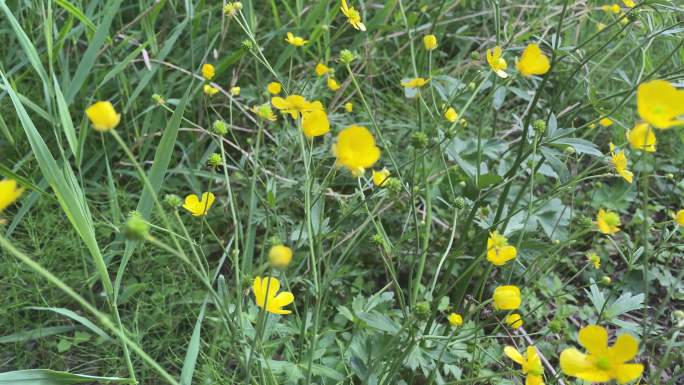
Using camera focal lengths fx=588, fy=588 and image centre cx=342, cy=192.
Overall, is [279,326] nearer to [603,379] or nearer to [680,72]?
[603,379]

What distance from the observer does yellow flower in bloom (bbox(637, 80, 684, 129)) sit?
77 cm

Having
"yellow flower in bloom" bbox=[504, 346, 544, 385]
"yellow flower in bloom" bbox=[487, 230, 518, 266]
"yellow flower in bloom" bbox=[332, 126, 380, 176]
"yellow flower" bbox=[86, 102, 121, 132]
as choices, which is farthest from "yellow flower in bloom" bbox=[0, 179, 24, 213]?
"yellow flower in bloom" bbox=[504, 346, 544, 385]

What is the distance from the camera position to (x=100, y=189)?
64.2 inches

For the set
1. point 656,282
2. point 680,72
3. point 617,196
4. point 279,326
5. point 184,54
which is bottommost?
point 656,282

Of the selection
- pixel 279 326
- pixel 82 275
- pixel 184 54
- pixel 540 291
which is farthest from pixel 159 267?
Result: pixel 540 291

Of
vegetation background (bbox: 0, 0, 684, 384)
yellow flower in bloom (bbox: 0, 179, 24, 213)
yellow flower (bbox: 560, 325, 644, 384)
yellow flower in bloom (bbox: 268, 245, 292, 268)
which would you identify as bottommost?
vegetation background (bbox: 0, 0, 684, 384)

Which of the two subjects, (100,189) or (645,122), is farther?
(100,189)

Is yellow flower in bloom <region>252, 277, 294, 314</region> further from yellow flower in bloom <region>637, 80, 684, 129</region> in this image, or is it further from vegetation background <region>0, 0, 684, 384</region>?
yellow flower in bloom <region>637, 80, 684, 129</region>

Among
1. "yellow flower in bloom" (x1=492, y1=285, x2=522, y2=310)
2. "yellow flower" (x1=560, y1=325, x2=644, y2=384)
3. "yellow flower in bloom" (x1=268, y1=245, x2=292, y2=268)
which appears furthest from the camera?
"yellow flower in bloom" (x1=492, y1=285, x2=522, y2=310)

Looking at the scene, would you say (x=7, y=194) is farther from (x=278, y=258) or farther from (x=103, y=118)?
(x=278, y=258)

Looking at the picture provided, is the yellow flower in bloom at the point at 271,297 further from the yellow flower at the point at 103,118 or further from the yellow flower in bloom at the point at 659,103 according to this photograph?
the yellow flower in bloom at the point at 659,103

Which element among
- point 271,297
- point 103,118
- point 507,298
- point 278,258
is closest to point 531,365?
point 507,298

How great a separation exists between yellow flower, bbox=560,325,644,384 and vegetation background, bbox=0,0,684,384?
0.19 metres

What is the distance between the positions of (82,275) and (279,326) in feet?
2.00
